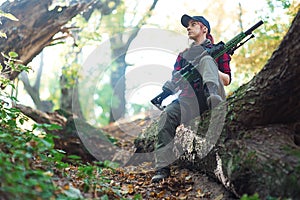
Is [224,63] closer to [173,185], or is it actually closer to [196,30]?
[196,30]

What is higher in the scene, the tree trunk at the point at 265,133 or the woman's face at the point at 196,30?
the woman's face at the point at 196,30

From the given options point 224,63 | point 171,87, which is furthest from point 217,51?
point 171,87

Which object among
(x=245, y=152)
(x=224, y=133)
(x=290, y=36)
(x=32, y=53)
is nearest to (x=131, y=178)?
(x=224, y=133)

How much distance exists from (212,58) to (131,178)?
201 cm

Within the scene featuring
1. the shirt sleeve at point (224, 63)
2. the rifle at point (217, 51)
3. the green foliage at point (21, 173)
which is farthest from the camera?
the shirt sleeve at point (224, 63)

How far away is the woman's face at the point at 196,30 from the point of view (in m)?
5.16

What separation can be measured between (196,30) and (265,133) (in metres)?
2.25

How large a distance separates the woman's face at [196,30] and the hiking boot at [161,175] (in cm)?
200

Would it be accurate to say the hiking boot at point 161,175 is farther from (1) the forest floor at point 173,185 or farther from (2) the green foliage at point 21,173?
(2) the green foliage at point 21,173

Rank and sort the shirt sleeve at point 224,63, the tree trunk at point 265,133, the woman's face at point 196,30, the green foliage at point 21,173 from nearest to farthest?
the green foliage at point 21,173, the tree trunk at point 265,133, the shirt sleeve at point 224,63, the woman's face at point 196,30

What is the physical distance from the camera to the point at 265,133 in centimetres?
346

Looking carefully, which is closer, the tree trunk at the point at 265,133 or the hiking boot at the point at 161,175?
the tree trunk at the point at 265,133

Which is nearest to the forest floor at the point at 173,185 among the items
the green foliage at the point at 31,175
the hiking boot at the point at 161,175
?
the hiking boot at the point at 161,175

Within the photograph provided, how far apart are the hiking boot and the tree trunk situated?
670mm
